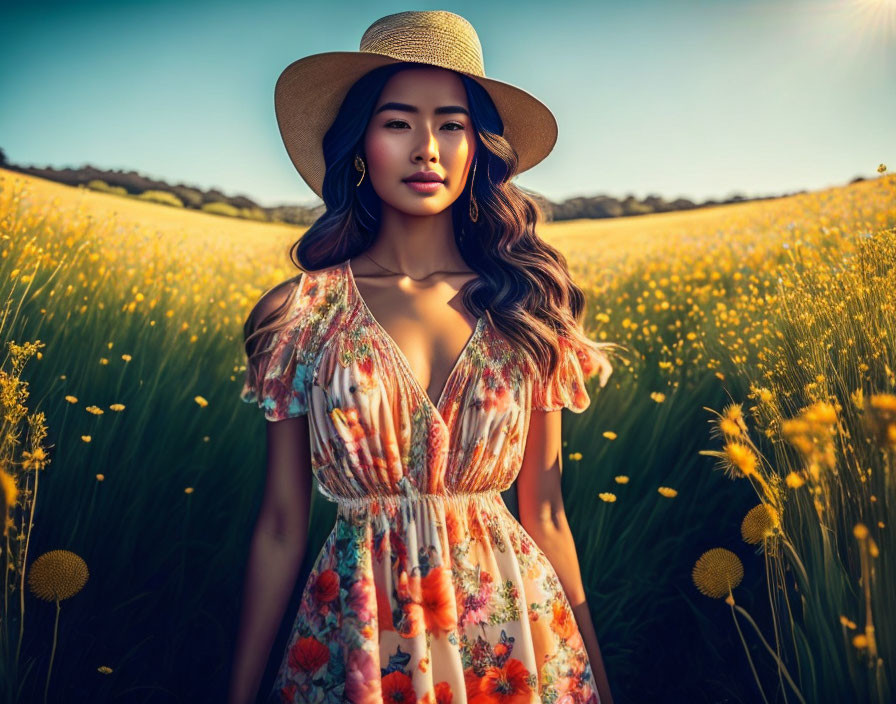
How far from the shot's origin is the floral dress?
1.71 m

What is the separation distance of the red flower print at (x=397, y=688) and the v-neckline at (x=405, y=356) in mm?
545

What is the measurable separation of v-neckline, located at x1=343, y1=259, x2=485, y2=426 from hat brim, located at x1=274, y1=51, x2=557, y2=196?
0.38 meters

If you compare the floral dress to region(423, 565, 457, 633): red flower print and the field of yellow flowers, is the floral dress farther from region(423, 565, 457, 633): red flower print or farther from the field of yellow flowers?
the field of yellow flowers

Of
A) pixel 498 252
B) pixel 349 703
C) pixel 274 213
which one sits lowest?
pixel 349 703

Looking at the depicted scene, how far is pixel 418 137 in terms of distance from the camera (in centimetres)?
187

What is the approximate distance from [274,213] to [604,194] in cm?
104

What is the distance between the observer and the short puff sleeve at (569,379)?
1.98m

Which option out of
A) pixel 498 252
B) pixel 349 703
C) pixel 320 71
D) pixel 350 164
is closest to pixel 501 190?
pixel 498 252

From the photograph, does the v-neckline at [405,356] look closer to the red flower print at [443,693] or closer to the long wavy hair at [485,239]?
the long wavy hair at [485,239]

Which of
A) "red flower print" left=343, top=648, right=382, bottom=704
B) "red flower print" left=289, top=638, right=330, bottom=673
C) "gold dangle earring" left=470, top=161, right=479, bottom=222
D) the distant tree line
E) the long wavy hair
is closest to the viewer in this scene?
"red flower print" left=343, top=648, right=382, bottom=704

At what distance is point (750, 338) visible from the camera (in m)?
2.37

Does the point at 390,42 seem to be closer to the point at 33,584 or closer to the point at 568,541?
the point at 568,541

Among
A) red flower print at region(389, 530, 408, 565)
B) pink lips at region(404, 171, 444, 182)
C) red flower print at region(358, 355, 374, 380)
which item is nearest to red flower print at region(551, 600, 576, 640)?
red flower print at region(389, 530, 408, 565)

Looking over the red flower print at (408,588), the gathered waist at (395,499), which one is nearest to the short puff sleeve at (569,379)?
the gathered waist at (395,499)
